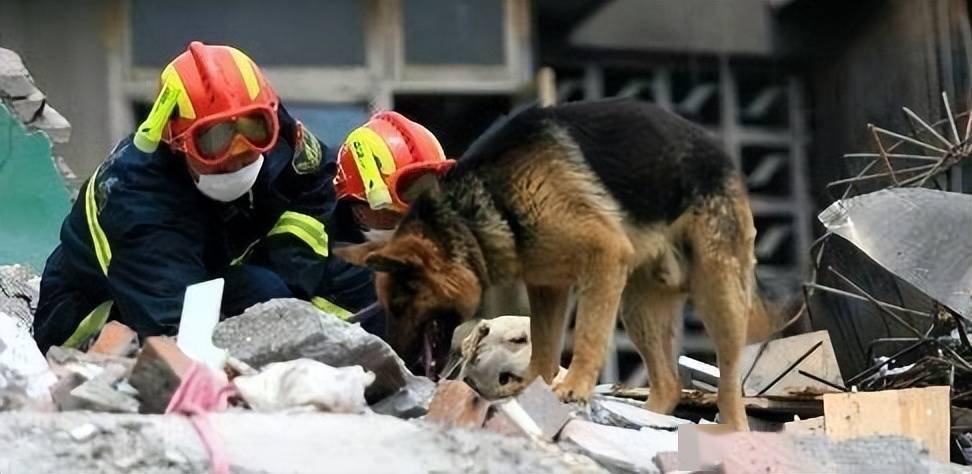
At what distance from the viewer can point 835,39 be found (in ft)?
33.1

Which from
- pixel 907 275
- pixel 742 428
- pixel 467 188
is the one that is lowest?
pixel 742 428

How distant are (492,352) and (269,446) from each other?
208 cm

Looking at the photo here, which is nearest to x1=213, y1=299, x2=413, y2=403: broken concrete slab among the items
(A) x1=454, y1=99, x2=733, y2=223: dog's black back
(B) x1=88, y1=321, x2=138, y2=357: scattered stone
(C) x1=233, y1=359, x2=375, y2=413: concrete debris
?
(C) x1=233, y1=359, x2=375, y2=413: concrete debris

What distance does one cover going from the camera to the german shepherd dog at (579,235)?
5125 millimetres

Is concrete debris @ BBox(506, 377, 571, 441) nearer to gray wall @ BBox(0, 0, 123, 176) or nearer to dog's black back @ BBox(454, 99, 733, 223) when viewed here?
dog's black back @ BBox(454, 99, 733, 223)

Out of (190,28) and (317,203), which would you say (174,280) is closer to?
(317,203)

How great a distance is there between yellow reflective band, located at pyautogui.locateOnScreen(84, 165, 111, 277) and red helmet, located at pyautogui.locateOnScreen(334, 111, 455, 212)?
1.37m

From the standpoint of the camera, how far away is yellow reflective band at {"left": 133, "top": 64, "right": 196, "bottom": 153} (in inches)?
212

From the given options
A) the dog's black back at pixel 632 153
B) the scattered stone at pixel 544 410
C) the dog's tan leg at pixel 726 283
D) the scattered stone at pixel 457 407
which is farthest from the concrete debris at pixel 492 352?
the scattered stone at pixel 544 410

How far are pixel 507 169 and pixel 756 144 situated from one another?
5.00m

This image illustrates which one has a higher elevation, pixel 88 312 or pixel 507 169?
pixel 507 169

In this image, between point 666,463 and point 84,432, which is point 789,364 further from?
point 84,432

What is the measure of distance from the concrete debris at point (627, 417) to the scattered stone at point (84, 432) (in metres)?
1.85

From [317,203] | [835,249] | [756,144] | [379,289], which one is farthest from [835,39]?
[379,289]
